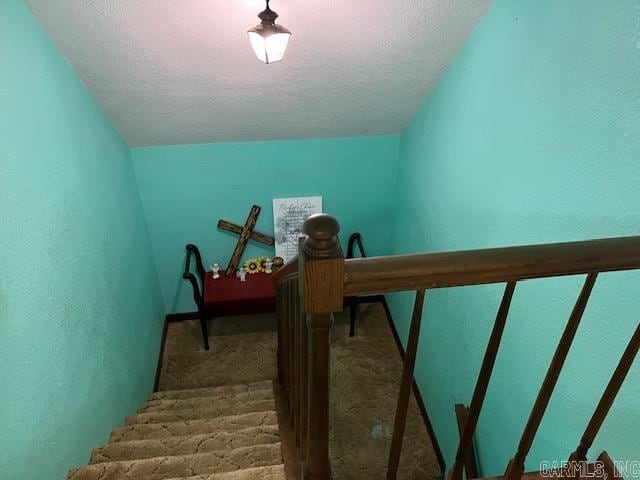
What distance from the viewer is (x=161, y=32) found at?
77.8 inches

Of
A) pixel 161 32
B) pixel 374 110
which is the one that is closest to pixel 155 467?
pixel 161 32

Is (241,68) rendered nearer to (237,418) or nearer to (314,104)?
(314,104)

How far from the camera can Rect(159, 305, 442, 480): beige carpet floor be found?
9.20 ft

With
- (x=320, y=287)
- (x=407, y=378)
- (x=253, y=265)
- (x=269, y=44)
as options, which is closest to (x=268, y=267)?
(x=253, y=265)

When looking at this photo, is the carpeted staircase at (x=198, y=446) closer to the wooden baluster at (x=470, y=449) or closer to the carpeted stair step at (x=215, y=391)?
the carpeted stair step at (x=215, y=391)

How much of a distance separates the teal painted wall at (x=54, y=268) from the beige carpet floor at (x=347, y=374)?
2.81 ft

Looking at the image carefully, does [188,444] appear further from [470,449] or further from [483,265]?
[483,265]

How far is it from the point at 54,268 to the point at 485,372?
1.65 metres

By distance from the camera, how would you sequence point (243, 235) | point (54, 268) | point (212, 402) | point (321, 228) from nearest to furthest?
point (321, 228)
point (54, 268)
point (212, 402)
point (243, 235)

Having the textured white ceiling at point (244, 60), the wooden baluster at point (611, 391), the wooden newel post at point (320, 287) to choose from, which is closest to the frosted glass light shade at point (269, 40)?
the textured white ceiling at point (244, 60)

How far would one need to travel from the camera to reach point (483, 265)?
736 mm

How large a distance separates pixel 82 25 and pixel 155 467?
1849 mm

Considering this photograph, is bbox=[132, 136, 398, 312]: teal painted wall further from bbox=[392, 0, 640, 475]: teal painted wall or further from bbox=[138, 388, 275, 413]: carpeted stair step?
bbox=[138, 388, 275, 413]: carpeted stair step

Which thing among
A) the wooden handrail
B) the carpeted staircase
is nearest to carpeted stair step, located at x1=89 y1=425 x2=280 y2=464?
the carpeted staircase
